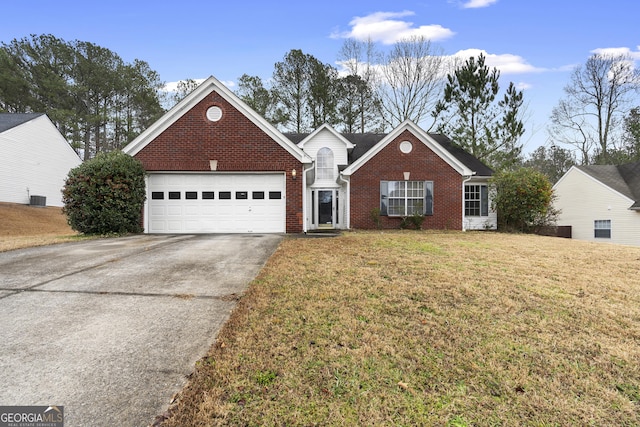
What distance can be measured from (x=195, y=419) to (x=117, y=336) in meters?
1.62

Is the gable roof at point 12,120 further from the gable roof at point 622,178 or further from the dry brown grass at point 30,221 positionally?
the gable roof at point 622,178

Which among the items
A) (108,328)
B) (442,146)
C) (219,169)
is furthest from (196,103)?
(442,146)

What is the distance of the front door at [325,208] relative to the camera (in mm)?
17109

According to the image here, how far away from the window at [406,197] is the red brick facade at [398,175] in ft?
0.63

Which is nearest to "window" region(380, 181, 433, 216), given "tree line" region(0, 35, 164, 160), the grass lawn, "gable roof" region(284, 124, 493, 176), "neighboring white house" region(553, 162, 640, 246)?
"gable roof" region(284, 124, 493, 176)

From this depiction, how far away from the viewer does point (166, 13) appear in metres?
12.3

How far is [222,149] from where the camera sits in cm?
1205

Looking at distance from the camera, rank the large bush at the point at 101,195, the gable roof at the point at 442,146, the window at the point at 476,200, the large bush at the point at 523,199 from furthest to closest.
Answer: the gable roof at the point at 442,146 < the window at the point at 476,200 < the large bush at the point at 523,199 < the large bush at the point at 101,195

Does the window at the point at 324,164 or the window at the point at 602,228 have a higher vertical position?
the window at the point at 324,164

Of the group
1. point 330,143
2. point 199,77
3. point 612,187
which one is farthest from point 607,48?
point 199,77

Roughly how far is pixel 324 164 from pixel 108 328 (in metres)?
14.6

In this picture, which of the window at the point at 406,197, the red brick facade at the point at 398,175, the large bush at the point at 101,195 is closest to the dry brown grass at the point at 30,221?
the large bush at the point at 101,195

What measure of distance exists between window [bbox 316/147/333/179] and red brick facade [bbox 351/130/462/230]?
2446 millimetres

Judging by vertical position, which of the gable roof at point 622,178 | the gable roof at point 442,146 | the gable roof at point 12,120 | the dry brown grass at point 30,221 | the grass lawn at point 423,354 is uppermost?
the gable roof at point 12,120
